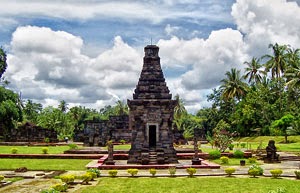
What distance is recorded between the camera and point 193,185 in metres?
17.2

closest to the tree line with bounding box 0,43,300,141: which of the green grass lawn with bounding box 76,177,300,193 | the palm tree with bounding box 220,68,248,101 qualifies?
the palm tree with bounding box 220,68,248,101

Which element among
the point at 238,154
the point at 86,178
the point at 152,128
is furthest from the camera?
the point at 238,154

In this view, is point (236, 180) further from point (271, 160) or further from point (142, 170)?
point (271, 160)

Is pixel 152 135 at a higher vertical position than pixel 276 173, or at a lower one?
higher

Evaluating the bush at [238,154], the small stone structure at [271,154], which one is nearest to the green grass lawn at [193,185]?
the small stone structure at [271,154]

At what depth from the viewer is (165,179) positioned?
19297 mm

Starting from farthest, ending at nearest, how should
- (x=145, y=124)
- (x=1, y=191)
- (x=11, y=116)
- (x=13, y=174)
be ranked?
(x=11, y=116), (x=145, y=124), (x=13, y=174), (x=1, y=191)

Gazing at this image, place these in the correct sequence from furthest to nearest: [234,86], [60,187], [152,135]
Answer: [234,86], [152,135], [60,187]

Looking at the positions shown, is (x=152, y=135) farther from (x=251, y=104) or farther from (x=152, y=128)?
(x=251, y=104)

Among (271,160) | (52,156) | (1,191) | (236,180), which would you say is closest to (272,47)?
(271,160)

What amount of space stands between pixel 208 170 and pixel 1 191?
1267 cm

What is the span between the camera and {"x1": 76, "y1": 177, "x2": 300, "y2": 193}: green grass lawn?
15859 mm

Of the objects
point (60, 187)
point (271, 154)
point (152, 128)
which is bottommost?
point (60, 187)

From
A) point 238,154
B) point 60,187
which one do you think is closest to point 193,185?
point 60,187
